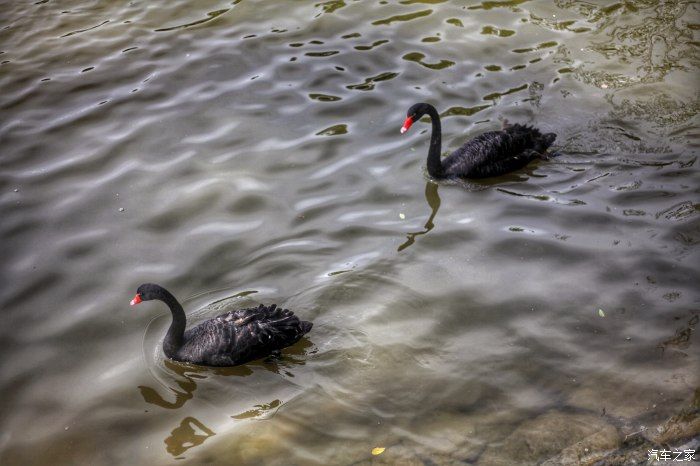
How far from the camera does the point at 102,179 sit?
7852mm

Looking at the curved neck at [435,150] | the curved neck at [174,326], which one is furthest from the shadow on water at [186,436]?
the curved neck at [435,150]

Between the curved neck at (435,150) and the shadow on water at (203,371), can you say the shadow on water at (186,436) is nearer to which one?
the shadow on water at (203,371)

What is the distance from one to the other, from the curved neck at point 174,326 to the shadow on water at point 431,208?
7.19 feet

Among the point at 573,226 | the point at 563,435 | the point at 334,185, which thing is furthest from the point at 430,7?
the point at 563,435

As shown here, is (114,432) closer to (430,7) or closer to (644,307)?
(644,307)

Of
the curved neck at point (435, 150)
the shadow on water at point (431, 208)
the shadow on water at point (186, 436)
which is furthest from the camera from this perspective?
the curved neck at point (435, 150)

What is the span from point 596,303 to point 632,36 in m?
5.29

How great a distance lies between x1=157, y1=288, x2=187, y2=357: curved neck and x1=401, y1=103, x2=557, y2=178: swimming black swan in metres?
3.12

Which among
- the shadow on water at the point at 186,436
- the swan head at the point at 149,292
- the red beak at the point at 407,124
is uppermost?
the red beak at the point at 407,124

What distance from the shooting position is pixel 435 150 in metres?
7.39

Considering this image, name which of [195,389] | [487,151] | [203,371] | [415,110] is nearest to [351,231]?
[415,110]

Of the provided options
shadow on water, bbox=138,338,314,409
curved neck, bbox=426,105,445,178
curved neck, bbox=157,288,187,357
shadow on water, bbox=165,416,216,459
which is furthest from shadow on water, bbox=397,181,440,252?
shadow on water, bbox=165,416,216,459

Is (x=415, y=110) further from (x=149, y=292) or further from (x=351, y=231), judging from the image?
(x=149, y=292)

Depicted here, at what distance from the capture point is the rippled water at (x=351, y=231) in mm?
5047
